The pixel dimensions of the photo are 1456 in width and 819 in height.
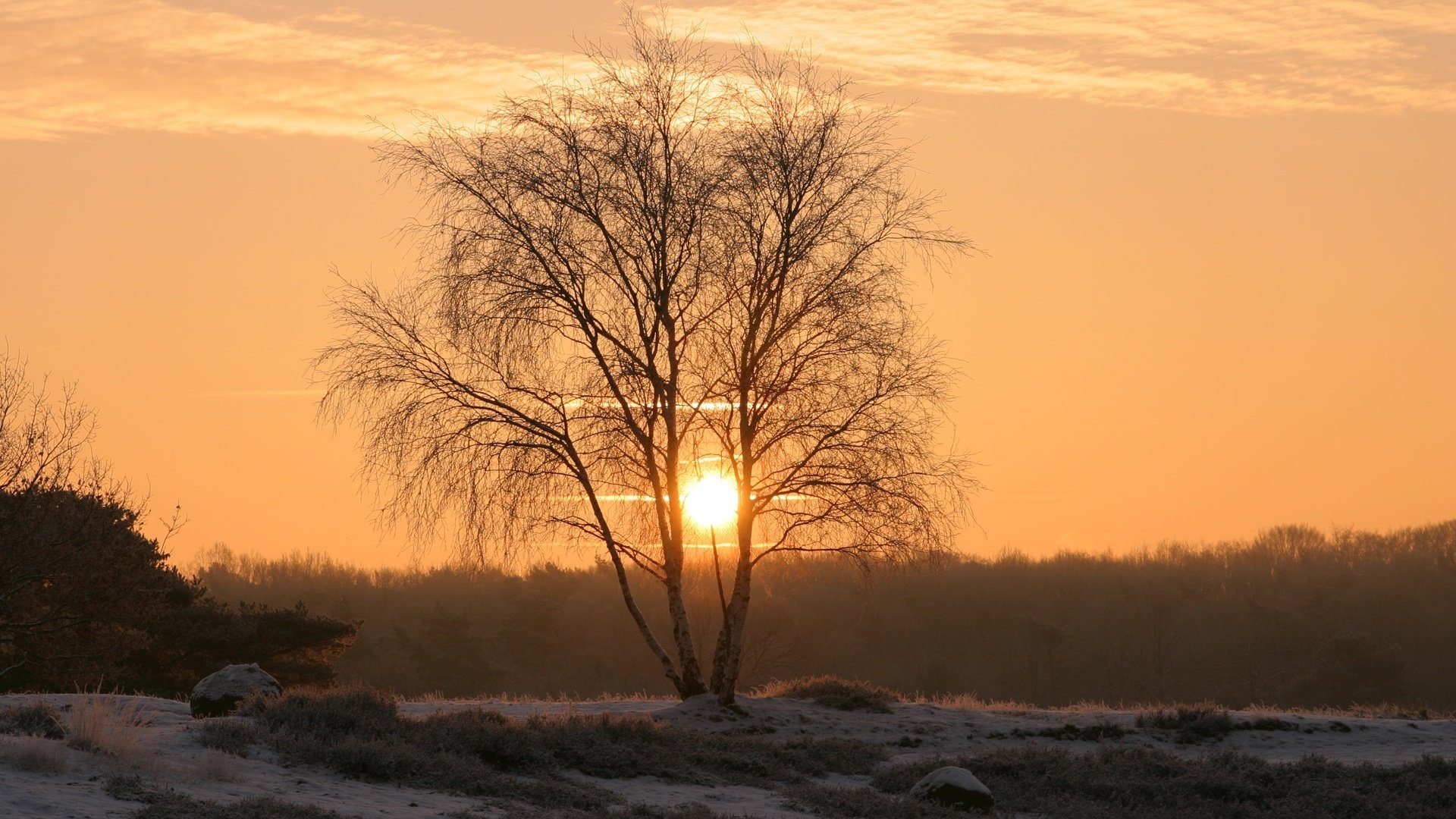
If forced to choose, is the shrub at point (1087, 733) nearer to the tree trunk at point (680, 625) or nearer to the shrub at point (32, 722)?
the tree trunk at point (680, 625)

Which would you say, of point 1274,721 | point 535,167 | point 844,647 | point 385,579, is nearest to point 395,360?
point 535,167

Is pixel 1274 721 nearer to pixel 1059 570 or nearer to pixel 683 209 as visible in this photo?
pixel 683 209

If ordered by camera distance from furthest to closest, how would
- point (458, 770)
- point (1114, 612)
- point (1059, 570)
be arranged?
point (1059, 570) → point (1114, 612) → point (458, 770)

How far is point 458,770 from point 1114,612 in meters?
53.8

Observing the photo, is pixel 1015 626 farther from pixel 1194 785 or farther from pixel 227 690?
pixel 227 690

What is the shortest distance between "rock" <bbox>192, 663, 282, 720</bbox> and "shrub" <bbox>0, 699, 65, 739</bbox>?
3178 mm

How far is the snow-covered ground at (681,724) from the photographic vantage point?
13594 millimetres

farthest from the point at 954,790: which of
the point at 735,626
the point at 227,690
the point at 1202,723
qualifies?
the point at 227,690

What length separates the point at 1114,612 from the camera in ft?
218

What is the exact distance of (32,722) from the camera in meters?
15.5

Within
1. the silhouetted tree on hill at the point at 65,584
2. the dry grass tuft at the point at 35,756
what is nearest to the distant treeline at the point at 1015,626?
the silhouetted tree on hill at the point at 65,584

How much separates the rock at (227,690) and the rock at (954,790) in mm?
8397

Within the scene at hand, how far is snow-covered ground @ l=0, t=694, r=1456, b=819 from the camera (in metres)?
13.6

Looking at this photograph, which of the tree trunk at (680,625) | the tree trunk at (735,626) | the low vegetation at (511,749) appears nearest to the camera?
the low vegetation at (511,749)
